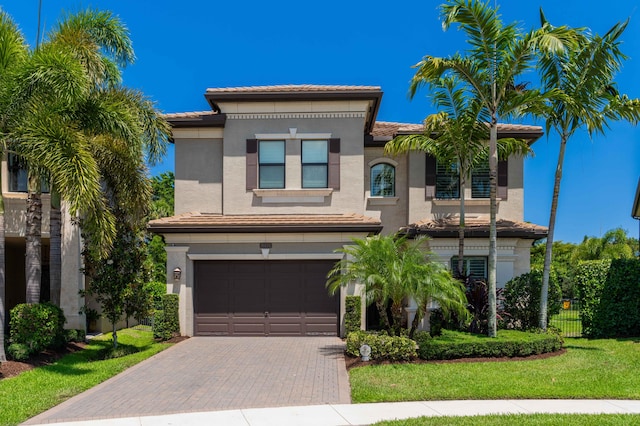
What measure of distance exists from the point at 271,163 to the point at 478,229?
7482mm

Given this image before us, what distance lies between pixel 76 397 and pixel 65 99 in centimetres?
645

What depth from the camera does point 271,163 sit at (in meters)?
17.9

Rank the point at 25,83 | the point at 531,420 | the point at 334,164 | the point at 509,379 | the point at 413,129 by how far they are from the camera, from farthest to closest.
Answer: the point at 413,129 < the point at 334,164 < the point at 25,83 < the point at 509,379 < the point at 531,420

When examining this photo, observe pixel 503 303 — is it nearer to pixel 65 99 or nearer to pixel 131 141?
pixel 131 141

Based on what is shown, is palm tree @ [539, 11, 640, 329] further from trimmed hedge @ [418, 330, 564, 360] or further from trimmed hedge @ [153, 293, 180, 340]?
trimmed hedge @ [153, 293, 180, 340]

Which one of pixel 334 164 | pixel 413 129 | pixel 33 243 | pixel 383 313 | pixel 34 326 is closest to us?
pixel 34 326

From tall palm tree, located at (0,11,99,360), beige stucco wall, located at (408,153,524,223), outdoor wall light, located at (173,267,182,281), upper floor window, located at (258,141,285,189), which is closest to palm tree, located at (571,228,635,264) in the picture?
beige stucco wall, located at (408,153,524,223)

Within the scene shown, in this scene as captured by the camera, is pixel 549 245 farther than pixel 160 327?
No

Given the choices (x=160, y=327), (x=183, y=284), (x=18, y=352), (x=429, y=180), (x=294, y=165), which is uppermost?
(x=294, y=165)

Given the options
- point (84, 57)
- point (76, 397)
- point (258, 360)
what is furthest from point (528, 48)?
point (76, 397)

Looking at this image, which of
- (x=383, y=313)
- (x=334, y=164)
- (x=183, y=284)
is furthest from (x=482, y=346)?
(x=183, y=284)

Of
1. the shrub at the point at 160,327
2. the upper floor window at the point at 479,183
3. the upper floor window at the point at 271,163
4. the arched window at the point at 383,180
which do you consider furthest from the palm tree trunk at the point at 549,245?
the shrub at the point at 160,327

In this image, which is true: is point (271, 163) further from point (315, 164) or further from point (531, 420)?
point (531, 420)

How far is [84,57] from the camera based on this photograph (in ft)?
45.3
